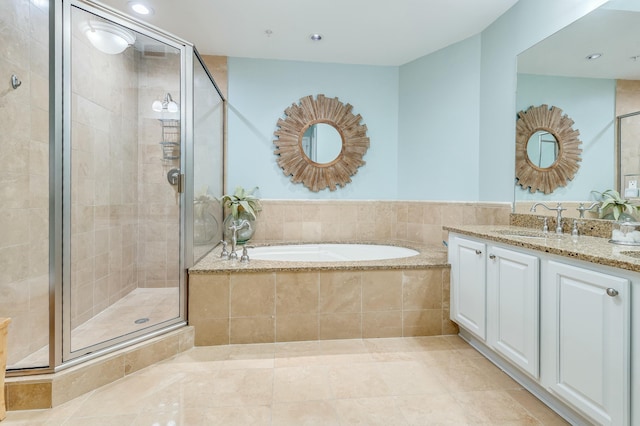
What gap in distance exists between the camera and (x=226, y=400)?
155cm

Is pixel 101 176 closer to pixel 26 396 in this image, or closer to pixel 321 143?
pixel 26 396

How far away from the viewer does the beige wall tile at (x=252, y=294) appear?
83.8 inches

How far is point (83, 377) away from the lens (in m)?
1.59

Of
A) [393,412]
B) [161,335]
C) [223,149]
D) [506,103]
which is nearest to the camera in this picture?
[393,412]

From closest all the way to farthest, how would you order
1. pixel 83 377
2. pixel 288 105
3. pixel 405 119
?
pixel 83 377 < pixel 288 105 < pixel 405 119

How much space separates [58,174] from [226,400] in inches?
55.2

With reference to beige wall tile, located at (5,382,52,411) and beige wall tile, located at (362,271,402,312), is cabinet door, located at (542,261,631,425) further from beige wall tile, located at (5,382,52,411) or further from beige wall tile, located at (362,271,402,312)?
beige wall tile, located at (5,382,52,411)

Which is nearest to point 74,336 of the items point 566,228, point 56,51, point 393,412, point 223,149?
point 56,51

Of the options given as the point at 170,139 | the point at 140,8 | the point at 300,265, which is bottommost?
the point at 300,265

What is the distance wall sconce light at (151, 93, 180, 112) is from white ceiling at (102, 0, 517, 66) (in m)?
0.70

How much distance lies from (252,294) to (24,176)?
1.45 metres

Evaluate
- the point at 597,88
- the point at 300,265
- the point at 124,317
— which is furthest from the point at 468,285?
the point at 124,317

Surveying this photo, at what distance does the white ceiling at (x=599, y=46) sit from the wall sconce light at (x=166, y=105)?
2.62 metres

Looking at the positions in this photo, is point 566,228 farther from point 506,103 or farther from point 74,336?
point 74,336
